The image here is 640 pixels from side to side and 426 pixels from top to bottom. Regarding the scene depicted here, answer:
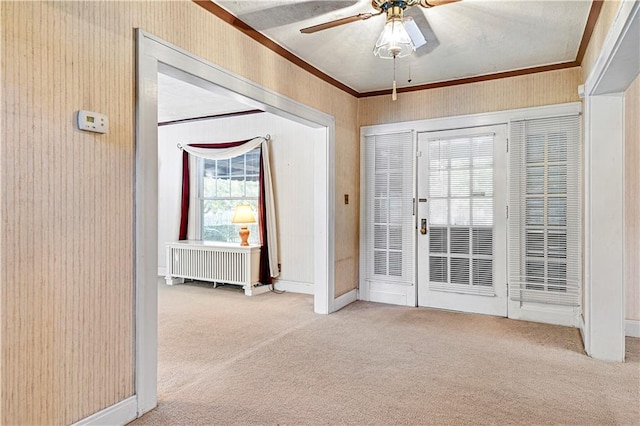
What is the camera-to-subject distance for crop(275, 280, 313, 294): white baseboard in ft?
17.7

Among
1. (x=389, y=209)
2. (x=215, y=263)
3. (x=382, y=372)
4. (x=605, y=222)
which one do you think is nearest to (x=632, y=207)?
(x=605, y=222)

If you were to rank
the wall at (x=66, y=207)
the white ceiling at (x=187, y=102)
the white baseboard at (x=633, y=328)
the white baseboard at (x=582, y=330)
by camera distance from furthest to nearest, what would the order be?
the white ceiling at (x=187, y=102) → the white baseboard at (x=633, y=328) → the white baseboard at (x=582, y=330) → the wall at (x=66, y=207)

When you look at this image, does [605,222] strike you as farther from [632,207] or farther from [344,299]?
[344,299]

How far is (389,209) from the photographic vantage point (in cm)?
475

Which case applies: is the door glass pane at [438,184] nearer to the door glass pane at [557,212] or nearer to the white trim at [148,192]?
the door glass pane at [557,212]

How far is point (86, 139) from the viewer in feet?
6.45

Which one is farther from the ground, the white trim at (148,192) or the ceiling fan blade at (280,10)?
the ceiling fan blade at (280,10)

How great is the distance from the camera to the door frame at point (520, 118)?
387 cm

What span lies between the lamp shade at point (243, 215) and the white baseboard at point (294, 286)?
950 mm

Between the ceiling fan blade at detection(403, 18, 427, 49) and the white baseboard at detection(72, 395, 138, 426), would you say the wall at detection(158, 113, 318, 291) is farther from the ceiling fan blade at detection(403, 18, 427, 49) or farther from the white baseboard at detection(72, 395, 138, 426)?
the white baseboard at detection(72, 395, 138, 426)

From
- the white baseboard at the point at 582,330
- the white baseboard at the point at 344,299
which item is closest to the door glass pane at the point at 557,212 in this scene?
the white baseboard at the point at 582,330

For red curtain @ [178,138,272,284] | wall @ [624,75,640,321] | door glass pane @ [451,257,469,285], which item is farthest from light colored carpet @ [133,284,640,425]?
Result: red curtain @ [178,138,272,284]

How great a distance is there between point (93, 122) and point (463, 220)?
142 inches

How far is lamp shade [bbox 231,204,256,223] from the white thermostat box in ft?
11.4
